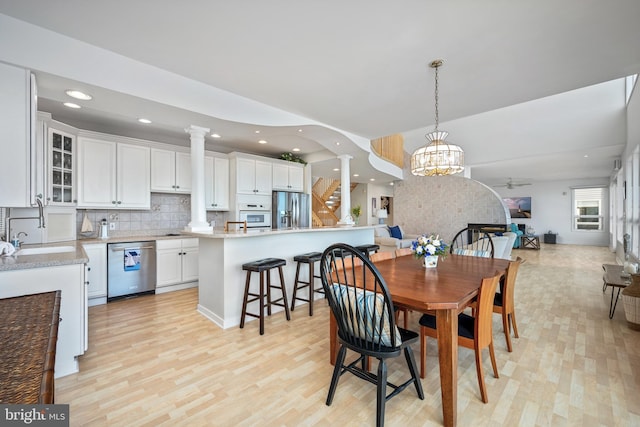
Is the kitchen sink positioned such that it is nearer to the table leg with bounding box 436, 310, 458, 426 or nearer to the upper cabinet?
the upper cabinet

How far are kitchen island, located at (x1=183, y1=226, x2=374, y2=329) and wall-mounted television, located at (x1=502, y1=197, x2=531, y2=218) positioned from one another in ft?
36.5

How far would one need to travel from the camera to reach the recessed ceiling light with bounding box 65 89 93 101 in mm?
2475

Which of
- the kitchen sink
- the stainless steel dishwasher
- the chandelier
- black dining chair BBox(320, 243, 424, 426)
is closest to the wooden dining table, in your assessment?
black dining chair BBox(320, 243, 424, 426)

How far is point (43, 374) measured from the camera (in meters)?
→ 0.81

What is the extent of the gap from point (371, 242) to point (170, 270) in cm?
342

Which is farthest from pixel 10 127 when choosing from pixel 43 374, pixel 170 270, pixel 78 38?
pixel 170 270

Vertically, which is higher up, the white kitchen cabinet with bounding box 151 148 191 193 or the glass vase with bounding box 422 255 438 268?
the white kitchen cabinet with bounding box 151 148 191 193

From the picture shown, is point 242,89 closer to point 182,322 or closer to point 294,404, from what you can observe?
point 182,322

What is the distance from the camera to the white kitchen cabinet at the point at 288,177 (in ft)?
18.4

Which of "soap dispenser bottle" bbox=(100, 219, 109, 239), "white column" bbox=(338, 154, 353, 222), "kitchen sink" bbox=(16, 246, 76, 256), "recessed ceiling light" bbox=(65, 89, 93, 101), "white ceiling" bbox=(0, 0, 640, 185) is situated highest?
"white ceiling" bbox=(0, 0, 640, 185)

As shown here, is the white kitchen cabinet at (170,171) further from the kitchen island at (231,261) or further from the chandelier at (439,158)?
the chandelier at (439,158)

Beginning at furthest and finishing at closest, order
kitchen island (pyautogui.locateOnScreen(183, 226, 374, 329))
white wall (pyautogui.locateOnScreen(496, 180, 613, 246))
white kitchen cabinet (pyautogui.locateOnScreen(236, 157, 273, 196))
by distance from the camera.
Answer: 1. white wall (pyautogui.locateOnScreen(496, 180, 613, 246))
2. white kitchen cabinet (pyautogui.locateOnScreen(236, 157, 273, 196))
3. kitchen island (pyautogui.locateOnScreen(183, 226, 374, 329))

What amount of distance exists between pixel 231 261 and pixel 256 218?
91.6 inches

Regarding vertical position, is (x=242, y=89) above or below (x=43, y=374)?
above
